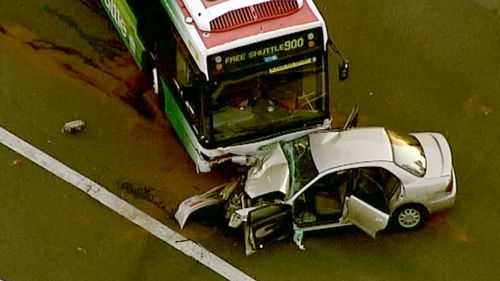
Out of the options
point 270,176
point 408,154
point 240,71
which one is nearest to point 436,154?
point 408,154

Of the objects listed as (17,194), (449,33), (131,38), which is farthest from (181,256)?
(449,33)

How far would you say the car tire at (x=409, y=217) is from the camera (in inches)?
549

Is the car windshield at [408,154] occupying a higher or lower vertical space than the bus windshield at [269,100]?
lower

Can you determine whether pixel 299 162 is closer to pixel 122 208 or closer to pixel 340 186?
pixel 340 186

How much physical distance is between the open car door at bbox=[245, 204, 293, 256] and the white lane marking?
17.9 inches

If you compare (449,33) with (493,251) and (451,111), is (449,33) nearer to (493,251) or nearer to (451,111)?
(451,111)

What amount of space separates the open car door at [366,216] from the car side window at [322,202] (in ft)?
0.81

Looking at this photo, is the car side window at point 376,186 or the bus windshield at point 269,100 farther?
the car side window at point 376,186

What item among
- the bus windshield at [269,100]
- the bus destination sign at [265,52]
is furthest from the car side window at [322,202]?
the bus destination sign at [265,52]

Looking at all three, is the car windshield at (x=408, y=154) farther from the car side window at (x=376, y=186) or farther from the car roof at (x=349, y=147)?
the car side window at (x=376, y=186)

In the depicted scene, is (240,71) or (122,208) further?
(122,208)

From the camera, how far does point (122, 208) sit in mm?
14758

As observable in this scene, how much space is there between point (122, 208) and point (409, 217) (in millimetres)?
4251

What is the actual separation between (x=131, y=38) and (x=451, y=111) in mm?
5337
